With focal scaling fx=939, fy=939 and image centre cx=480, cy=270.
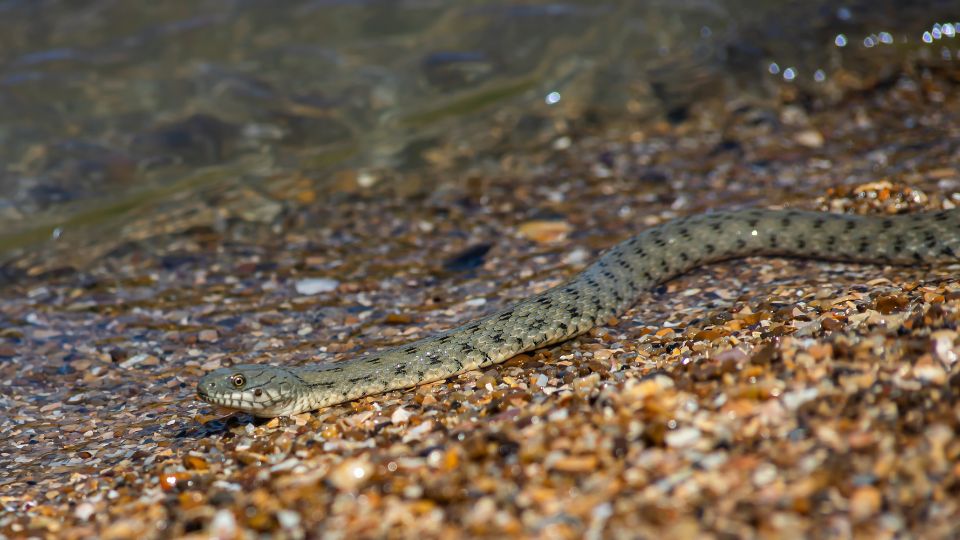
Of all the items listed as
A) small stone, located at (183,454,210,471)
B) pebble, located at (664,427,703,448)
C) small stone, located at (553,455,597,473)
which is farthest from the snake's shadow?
pebble, located at (664,427,703,448)

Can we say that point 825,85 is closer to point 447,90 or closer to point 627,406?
point 447,90

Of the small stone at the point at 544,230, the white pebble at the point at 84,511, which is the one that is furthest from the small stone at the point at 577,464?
the small stone at the point at 544,230

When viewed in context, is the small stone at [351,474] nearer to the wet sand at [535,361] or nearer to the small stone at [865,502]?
the wet sand at [535,361]

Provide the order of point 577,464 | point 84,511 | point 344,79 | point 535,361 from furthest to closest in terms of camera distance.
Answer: point 344,79 → point 535,361 → point 84,511 → point 577,464

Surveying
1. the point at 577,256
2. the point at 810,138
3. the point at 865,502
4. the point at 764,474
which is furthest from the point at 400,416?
the point at 810,138

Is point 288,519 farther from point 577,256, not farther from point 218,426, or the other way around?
point 577,256

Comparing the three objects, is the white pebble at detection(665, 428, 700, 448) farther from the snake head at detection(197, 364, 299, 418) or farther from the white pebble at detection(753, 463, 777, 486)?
the snake head at detection(197, 364, 299, 418)
